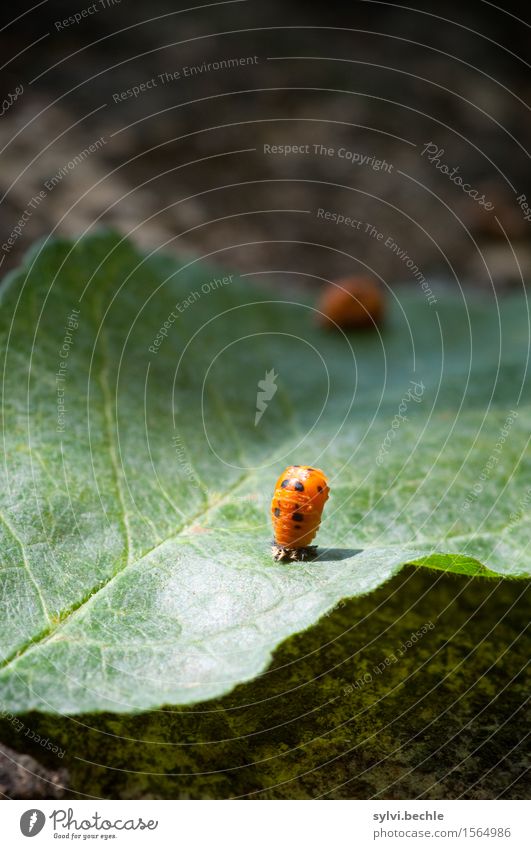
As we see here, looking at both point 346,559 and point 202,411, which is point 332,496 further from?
point 202,411

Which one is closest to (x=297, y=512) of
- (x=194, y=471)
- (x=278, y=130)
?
(x=194, y=471)

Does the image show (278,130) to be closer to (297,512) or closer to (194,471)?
(194,471)

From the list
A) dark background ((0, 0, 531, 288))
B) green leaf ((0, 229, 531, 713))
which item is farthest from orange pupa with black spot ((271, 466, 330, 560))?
dark background ((0, 0, 531, 288))

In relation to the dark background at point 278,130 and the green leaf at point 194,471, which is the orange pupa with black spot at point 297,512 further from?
the dark background at point 278,130

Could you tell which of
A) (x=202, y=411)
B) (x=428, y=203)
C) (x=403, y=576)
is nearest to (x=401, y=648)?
(x=403, y=576)
